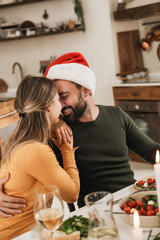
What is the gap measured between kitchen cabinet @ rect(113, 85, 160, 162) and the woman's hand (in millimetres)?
2231

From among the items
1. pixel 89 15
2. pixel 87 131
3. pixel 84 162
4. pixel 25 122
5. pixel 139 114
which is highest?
pixel 89 15

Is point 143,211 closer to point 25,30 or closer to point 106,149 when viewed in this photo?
point 106,149

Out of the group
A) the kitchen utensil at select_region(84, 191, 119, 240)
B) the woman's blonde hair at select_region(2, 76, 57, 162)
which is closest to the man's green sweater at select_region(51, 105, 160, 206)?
the woman's blonde hair at select_region(2, 76, 57, 162)

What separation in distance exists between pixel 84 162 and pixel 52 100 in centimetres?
44

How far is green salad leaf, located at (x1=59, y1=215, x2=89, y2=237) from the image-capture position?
1.20 meters

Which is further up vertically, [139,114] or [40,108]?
[40,108]

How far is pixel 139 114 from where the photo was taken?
410cm

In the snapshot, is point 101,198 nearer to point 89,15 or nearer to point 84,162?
point 84,162

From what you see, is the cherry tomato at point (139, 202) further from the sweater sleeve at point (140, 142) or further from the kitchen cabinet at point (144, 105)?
the kitchen cabinet at point (144, 105)

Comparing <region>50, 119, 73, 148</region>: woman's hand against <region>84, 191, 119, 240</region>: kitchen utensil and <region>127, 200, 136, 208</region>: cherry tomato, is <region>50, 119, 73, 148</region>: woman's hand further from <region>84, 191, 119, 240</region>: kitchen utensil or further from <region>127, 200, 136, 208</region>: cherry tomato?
<region>84, 191, 119, 240</region>: kitchen utensil

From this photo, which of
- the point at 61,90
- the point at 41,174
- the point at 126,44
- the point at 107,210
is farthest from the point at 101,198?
the point at 126,44

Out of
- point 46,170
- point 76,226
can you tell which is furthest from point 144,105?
point 76,226

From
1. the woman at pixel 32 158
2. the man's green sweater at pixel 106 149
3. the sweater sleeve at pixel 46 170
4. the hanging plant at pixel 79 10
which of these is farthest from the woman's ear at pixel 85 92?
the hanging plant at pixel 79 10

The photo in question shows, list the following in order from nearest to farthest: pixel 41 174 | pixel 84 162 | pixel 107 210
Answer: pixel 107 210
pixel 41 174
pixel 84 162
